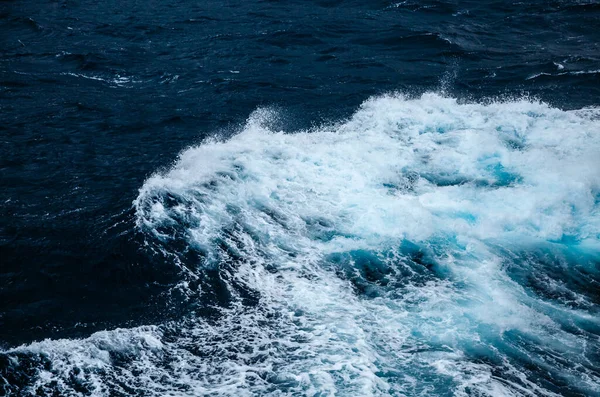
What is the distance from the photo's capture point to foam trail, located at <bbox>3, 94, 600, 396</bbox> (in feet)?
28.0

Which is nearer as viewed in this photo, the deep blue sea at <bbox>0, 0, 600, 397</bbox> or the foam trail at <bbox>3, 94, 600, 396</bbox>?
the foam trail at <bbox>3, 94, 600, 396</bbox>

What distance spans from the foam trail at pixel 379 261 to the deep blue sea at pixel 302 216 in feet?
0.16

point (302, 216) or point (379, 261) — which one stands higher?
point (302, 216)

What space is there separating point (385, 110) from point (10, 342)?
12.4m

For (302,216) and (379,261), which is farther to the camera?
(302,216)

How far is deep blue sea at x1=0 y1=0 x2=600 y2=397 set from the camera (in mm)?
8750

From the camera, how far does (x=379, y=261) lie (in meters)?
11.0

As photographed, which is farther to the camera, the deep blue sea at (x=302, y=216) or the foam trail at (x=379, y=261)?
the deep blue sea at (x=302, y=216)

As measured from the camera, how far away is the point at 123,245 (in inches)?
446

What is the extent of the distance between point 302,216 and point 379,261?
91.6 inches

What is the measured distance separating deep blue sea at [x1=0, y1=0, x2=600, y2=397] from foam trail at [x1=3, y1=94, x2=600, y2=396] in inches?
1.9

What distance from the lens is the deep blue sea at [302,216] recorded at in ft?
28.7

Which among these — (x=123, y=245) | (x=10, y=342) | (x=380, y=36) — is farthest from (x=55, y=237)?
(x=380, y=36)

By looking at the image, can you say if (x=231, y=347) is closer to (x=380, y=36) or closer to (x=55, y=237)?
(x=55, y=237)
